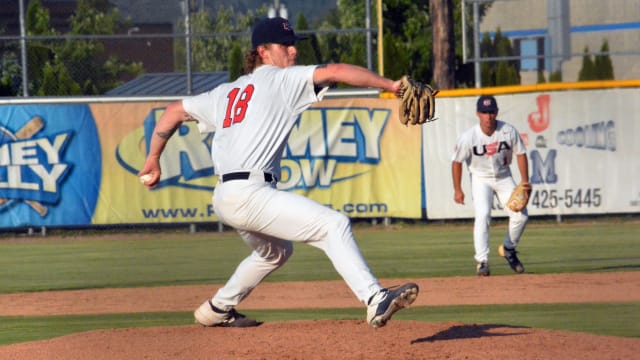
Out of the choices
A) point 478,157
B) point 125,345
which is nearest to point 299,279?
point 478,157

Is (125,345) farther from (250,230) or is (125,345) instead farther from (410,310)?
(410,310)

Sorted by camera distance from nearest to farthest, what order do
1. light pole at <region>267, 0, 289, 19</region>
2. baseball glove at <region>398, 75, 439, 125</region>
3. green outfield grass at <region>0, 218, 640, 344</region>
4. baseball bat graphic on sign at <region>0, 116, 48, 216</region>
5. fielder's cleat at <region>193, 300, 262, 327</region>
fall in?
baseball glove at <region>398, 75, 439, 125</region> < fielder's cleat at <region>193, 300, 262, 327</region> < green outfield grass at <region>0, 218, 640, 344</region> < baseball bat graphic on sign at <region>0, 116, 48, 216</region> < light pole at <region>267, 0, 289, 19</region>

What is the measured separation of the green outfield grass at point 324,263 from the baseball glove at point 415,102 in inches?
118

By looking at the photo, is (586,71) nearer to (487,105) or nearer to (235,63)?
(235,63)

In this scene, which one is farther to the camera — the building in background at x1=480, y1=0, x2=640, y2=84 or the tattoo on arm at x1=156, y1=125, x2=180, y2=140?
the building in background at x1=480, y1=0, x2=640, y2=84

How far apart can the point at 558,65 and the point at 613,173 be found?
6.74ft

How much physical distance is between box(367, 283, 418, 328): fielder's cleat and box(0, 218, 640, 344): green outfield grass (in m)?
2.82

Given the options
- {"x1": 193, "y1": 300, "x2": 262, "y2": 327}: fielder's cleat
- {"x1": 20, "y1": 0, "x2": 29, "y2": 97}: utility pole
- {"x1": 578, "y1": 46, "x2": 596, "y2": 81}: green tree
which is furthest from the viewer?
{"x1": 578, "y1": 46, "x2": 596, "y2": 81}: green tree

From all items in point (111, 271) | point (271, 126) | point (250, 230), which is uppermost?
point (271, 126)

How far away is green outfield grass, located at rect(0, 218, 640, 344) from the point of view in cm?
995

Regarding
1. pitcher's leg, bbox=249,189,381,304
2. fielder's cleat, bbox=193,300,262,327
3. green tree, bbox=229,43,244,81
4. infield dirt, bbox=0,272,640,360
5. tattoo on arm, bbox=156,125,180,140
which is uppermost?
green tree, bbox=229,43,244,81

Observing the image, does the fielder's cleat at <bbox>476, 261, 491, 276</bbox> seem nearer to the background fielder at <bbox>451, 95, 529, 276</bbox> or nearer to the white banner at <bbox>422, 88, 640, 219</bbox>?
the background fielder at <bbox>451, 95, 529, 276</bbox>

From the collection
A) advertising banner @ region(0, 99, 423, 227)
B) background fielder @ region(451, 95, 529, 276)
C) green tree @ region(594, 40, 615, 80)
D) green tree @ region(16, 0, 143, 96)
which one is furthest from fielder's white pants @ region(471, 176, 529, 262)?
green tree @ region(16, 0, 143, 96)

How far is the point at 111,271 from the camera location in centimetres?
1512
